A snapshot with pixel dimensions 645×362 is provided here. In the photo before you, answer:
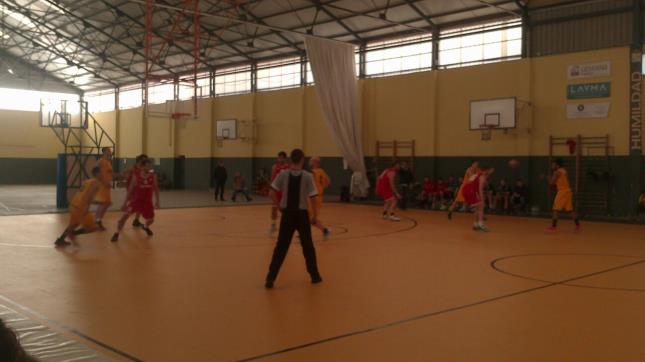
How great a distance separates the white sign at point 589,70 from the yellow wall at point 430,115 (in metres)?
0.14

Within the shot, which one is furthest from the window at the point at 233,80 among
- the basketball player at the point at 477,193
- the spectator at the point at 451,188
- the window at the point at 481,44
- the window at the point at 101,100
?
the basketball player at the point at 477,193

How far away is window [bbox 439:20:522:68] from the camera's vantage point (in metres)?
21.9

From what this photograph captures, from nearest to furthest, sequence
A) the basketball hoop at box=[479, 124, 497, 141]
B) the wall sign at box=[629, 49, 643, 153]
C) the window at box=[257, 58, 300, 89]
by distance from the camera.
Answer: the wall sign at box=[629, 49, 643, 153], the basketball hoop at box=[479, 124, 497, 141], the window at box=[257, 58, 300, 89]

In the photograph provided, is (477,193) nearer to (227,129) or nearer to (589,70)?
(589,70)

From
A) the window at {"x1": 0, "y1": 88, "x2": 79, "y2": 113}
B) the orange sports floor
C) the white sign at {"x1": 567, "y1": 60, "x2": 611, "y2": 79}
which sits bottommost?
the orange sports floor

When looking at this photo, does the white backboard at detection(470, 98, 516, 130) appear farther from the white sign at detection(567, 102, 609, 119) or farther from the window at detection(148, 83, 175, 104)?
the window at detection(148, 83, 175, 104)

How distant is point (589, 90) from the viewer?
19344 mm

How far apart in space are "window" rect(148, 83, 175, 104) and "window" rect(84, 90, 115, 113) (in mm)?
5996

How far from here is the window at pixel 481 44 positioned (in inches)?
864

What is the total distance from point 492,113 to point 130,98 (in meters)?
28.3

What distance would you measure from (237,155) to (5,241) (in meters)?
21.1

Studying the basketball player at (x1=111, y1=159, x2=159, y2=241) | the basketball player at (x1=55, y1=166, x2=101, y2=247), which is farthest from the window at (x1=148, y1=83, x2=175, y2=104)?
the basketball player at (x1=55, y1=166, x2=101, y2=247)

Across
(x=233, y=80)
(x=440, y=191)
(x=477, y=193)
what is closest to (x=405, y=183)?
(x=440, y=191)

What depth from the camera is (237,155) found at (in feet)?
107
